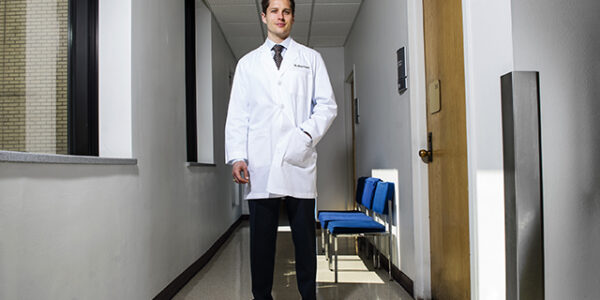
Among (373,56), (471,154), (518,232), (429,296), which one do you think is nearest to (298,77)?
(471,154)

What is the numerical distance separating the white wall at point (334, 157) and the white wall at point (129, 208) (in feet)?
8.90

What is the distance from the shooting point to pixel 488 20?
691mm

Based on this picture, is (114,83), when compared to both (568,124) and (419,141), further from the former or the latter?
(568,124)

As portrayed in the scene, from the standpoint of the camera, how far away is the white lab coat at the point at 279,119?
1862 mm

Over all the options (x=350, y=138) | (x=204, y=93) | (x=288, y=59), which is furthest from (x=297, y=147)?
(x=350, y=138)

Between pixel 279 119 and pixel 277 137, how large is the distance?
0.08 meters

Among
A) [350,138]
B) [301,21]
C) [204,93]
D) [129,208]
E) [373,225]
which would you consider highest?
[301,21]

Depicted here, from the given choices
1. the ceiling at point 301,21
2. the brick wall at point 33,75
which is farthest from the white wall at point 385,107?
the brick wall at point 33,75

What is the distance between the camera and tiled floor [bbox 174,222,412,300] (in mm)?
2664

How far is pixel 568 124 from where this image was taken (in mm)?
444

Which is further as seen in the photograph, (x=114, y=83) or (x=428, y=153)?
(x=428, y=153)

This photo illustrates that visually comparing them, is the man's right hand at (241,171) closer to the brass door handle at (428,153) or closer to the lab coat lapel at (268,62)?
the lab coat lapel at (268,62)

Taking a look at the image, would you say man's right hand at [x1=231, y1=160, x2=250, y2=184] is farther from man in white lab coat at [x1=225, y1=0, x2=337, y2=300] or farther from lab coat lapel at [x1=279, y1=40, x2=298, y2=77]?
lab coat lapel at [x1=279, y1=40, x2=298, y2=77]

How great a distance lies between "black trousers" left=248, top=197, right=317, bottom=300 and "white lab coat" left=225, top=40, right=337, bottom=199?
0.23 feet
